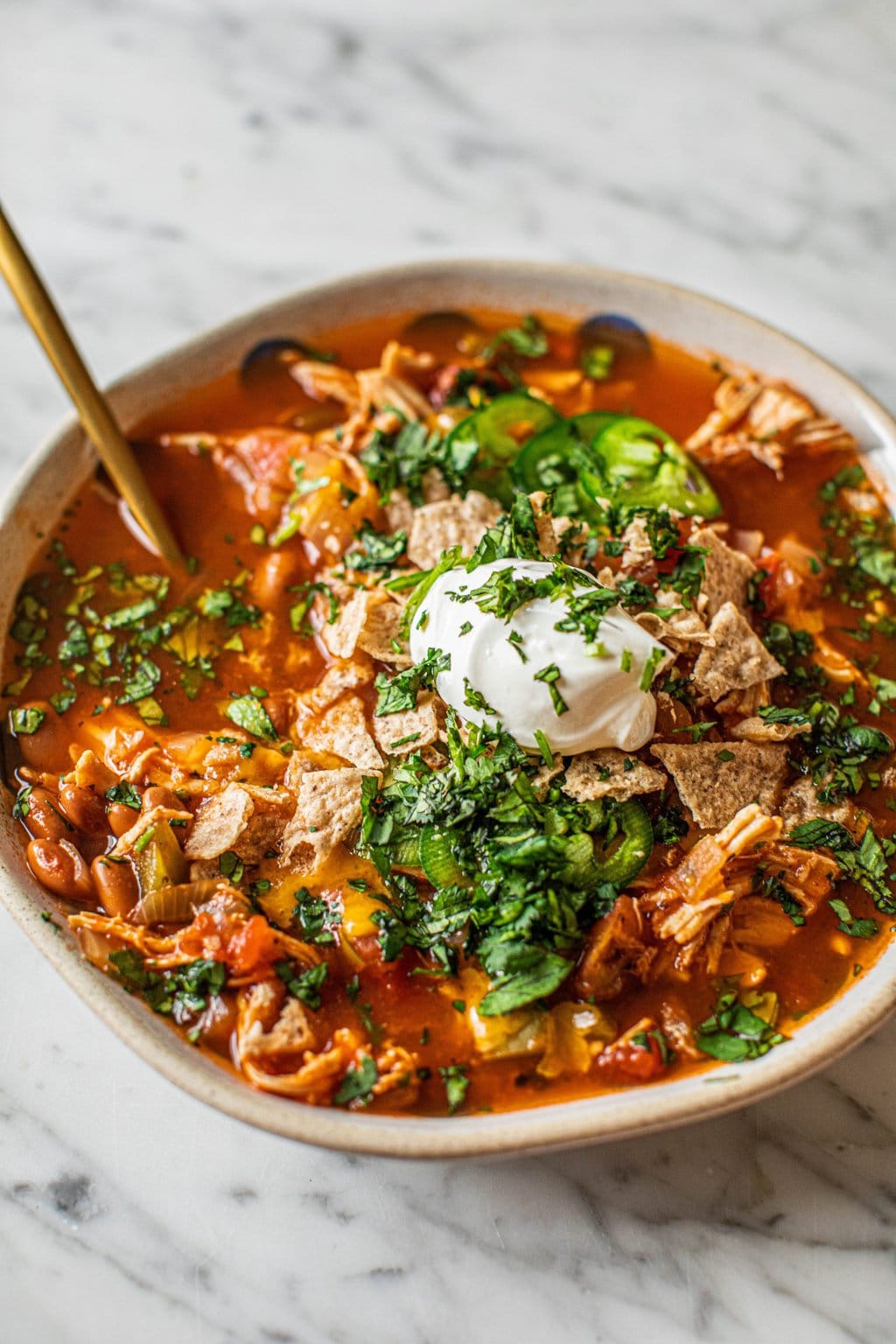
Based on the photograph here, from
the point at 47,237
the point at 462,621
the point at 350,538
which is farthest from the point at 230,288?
the point at 462,621

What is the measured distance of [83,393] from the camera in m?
3.95

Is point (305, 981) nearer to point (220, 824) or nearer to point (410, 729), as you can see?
point (220, 824)

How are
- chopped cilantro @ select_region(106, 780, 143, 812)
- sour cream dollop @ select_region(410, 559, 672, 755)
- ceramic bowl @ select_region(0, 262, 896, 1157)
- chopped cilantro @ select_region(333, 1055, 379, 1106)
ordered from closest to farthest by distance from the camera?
ceramic bowl @ select_region(0, 262, 896, 1157) < chopped cilantro @ select_region(333, 1055, 379, 1106) < sour cream dollop @ select_region(410, 559, 672, 755) < chopped cilantro @ select_region(106, 780, 143, 812)

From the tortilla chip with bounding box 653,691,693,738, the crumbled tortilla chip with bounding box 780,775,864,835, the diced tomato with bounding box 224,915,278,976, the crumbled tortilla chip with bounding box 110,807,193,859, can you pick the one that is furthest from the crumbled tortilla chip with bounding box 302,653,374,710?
the crumbled tortilla chip with bounding box 780,775,864,835

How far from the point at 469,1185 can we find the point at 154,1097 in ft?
3.00

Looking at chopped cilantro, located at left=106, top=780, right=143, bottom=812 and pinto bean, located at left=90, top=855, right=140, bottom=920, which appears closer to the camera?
pinto bean, located at left=90, top=855, right=140, bottom=920

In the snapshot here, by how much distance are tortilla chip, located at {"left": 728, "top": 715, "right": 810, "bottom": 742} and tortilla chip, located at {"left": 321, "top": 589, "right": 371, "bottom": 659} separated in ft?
3.67

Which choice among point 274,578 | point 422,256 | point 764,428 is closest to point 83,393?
point 274,578

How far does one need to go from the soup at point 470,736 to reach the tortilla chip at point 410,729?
0.01 m

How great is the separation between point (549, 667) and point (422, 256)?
2.46 m

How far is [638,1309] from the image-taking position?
3324mm

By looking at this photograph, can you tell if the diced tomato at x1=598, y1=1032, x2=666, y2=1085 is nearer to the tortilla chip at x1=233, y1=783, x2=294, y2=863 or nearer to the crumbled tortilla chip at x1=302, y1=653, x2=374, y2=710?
the tortilla chip at x1=233, y1=783, x2=294, y2=863

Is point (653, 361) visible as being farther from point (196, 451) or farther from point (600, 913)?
point (600, 913)

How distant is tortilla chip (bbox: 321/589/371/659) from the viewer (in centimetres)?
372
